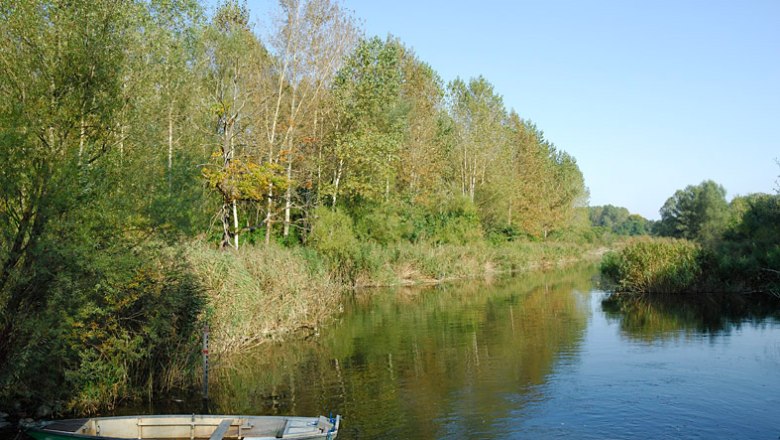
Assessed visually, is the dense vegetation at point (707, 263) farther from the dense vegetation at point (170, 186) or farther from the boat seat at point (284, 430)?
the boat seat at point (284, 430)

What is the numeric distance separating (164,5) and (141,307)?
465 inches

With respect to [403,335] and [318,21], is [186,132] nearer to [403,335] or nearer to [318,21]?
[403,335]

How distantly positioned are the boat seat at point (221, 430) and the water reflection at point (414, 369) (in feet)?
8.84

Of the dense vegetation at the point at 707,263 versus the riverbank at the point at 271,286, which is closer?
the riverbank at the point at 271,286

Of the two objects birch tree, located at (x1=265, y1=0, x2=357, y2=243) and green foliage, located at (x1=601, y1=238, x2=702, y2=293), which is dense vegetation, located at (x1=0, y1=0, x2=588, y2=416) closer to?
birch tree, located at (x1=265, y1=0, x2=357, y2=243)

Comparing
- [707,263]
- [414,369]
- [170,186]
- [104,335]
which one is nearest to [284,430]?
[104,335]

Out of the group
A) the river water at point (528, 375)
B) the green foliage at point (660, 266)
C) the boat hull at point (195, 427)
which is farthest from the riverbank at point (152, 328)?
the green foliage at point (660, 266)

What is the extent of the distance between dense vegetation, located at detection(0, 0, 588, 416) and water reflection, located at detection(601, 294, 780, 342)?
13.4 m

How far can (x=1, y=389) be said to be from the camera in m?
13.2

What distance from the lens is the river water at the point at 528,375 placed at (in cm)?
1412

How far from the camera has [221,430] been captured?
11.8 metres

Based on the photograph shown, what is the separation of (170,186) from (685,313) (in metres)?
24.4

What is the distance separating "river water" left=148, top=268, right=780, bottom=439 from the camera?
14.1 metres

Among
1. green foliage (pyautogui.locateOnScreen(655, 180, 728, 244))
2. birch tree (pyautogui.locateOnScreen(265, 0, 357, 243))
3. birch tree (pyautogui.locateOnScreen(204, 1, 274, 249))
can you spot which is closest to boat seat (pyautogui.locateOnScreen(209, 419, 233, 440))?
birch tree (pyautogui.locateOnScreen(204, 1, 274, 249))
